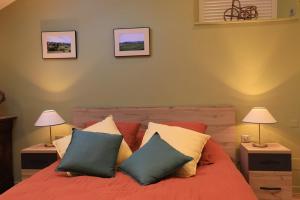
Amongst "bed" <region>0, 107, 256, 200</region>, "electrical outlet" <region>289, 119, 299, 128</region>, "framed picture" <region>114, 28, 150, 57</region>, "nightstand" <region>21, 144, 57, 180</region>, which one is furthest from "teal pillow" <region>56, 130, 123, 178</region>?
"electrical outlet" <region>289, 119, 299, 128</region>

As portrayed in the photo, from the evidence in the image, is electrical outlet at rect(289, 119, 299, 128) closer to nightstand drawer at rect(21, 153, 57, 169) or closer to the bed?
the bed

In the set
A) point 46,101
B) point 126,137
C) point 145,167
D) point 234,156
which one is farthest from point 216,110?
point 46,101

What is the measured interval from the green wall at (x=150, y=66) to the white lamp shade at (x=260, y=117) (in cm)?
27

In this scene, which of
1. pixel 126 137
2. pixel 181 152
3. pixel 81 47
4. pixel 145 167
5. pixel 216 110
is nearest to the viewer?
pixel 145 167

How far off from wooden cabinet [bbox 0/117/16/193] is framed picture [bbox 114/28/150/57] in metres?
1.50

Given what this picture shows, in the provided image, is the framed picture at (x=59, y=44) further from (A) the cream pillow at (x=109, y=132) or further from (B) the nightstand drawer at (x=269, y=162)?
(B) the nightstand drawer at (x=269, y=162)

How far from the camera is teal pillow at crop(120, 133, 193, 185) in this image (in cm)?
214

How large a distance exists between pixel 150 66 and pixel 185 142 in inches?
46.4

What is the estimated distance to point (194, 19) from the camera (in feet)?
10.7

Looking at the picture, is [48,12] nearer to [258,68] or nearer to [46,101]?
[46,101]

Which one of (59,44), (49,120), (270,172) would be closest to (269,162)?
(270,172)

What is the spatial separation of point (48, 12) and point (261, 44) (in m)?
2.44

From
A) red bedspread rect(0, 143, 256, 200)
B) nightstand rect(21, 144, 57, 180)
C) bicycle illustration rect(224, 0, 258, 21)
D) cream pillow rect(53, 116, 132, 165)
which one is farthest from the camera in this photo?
bicycle illustration rect(224, 0, 258, 21)

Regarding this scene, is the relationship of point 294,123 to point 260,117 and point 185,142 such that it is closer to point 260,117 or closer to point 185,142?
point 260,117
